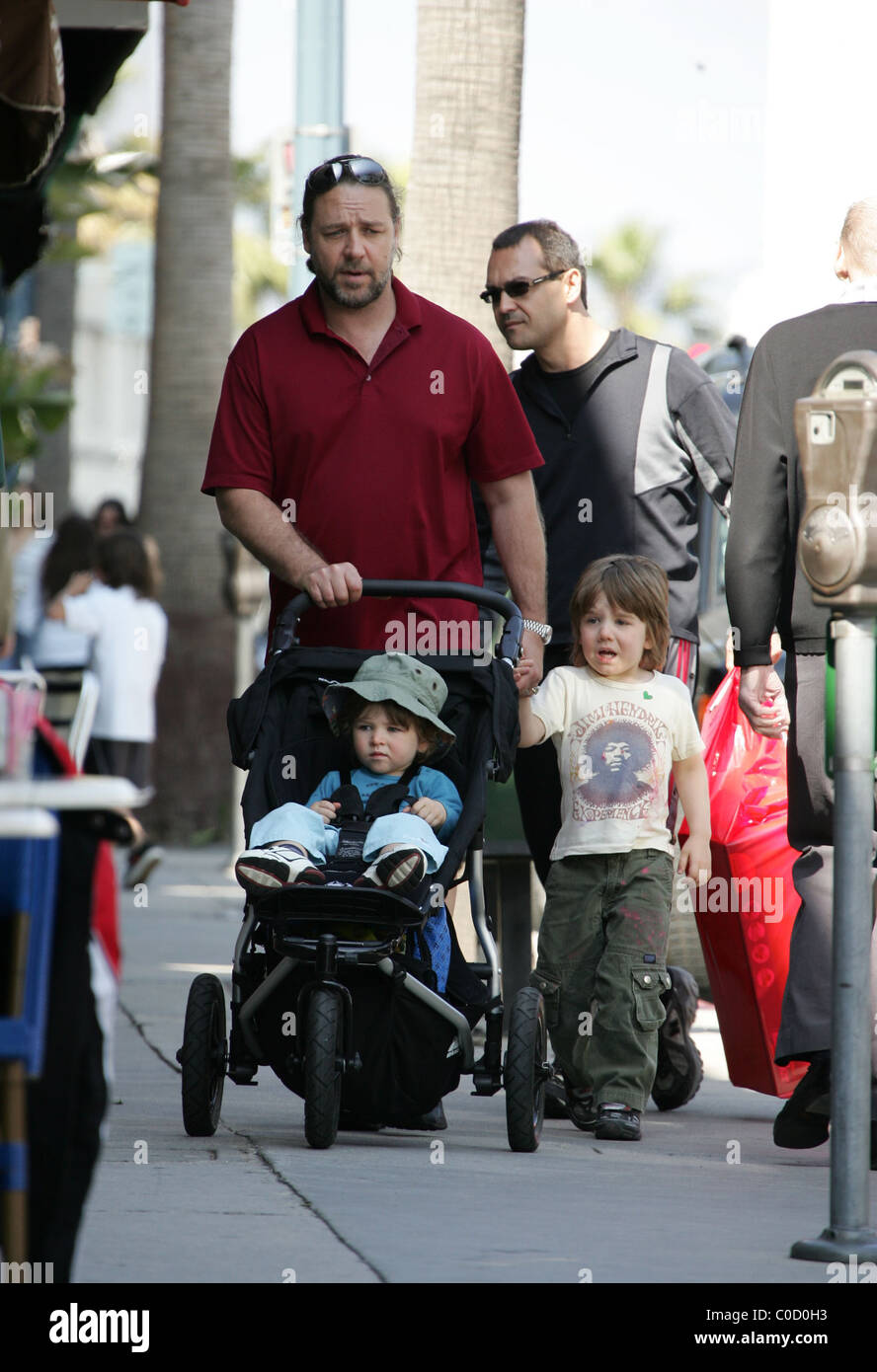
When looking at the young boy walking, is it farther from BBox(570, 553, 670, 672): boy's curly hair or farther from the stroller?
the stroller

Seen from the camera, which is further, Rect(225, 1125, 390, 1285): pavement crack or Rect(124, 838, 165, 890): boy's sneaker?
Rect(124, 838, 165, 890): boy's sneaker

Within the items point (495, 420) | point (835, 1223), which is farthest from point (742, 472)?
point (835, 1223)

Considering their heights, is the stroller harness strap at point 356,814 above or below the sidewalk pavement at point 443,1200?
above

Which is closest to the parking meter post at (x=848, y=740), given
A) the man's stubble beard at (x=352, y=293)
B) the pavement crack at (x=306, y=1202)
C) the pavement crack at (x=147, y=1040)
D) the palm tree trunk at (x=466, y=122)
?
the pavement crack at (x=306, y=1202)

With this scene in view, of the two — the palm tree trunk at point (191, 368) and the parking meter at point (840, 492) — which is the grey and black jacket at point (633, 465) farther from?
the palm tree trunk at point (191, 368)

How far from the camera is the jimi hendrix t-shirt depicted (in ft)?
19.7

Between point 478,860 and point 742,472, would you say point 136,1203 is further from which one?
point 742,472

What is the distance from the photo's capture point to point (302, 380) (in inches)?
233

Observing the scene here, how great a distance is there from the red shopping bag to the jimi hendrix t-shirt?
21cm

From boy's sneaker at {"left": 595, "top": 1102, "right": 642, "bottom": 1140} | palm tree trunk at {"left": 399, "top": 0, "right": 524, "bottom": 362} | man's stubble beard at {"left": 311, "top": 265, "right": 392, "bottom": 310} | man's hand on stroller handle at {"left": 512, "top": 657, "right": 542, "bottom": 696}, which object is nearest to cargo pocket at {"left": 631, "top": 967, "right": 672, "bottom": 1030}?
boy's sneaker at {"left": 595, "top": 1102, "right": 642, "bottom": 1140}

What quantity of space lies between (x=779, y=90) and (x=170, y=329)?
6.18m

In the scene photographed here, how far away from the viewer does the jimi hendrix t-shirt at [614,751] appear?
19.7 ft

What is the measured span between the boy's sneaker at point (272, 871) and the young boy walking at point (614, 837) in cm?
95

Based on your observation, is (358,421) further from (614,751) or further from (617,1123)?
(617,1123)
